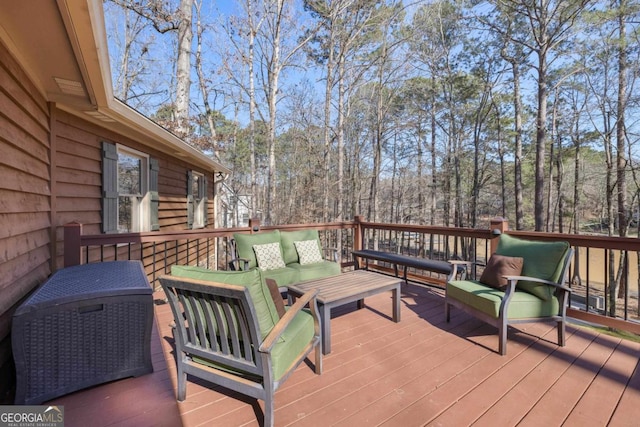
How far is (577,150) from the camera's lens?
44.4 ft

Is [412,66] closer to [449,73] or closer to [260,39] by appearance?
[449,73]

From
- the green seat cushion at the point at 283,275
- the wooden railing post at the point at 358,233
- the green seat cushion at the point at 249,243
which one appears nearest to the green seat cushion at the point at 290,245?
the green seat cushion at the point at 249,243

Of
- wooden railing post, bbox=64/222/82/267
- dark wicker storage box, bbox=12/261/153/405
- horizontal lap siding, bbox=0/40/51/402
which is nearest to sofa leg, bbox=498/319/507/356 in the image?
dark wicker storage box, bbox=12/261/153/405

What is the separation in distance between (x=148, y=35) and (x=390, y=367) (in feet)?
40.3

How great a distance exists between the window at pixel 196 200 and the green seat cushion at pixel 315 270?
436 centimetres

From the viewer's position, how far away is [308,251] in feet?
12.8

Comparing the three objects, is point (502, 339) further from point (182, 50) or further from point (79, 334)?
point (182, 50)

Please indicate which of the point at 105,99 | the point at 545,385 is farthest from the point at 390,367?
the point at 105,99

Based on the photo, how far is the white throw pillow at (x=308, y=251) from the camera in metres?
3.85

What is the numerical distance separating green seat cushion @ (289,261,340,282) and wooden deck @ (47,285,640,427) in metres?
0.93

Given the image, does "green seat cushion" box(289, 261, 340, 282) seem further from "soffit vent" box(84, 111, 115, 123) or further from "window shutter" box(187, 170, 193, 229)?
"window shutter" box(187, 170, 193, 229)

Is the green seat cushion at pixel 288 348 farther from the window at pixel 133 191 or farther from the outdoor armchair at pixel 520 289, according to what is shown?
the window at pixel 133 191

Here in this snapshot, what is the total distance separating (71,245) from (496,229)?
449 cm

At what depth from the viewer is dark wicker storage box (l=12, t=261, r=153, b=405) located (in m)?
1.67
